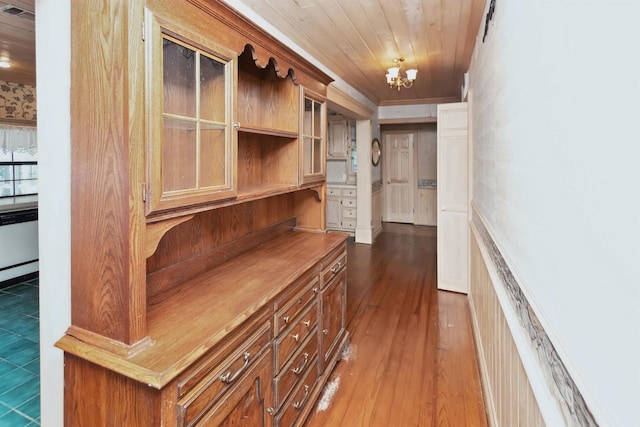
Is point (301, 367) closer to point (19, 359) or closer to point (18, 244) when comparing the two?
point (19, 359)

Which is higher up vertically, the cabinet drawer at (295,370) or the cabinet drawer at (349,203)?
the cabinet drawer at (349,203)

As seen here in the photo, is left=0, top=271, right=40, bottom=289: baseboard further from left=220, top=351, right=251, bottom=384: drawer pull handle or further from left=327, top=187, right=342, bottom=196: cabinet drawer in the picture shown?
left=327, top=187, right=342, bottom=196: cabinet drawer

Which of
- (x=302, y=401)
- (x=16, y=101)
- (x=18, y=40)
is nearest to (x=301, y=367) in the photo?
(x=302, y=401)

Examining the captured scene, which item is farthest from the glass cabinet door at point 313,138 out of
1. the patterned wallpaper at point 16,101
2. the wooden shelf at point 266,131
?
the patterned wallpaper at point 16,101

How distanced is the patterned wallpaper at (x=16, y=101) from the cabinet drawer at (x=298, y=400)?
17.5 feet

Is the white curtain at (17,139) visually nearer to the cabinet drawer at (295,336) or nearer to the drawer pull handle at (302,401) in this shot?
the cabinet drawer at (295,336)

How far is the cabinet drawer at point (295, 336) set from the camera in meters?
1.68

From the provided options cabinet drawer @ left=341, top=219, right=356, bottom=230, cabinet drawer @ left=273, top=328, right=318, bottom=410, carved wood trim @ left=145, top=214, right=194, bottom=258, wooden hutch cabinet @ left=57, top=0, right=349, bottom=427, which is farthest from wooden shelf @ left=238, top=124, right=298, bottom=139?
cabinet drawer @ left=341, top=219, right=356, bottom=230

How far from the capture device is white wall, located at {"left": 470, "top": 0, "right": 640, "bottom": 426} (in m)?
0.54

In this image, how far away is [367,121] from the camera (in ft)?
20.0

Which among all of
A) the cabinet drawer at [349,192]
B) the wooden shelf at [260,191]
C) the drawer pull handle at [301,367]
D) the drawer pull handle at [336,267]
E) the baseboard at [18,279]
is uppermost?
the cabinet drawer at [349,192]

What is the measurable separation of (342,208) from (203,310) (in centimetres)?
531

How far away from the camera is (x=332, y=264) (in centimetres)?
240

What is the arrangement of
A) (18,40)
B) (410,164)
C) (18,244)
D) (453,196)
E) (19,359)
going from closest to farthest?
(19,359) < (18,40) < (453,196) < (18,244) < (410,164)
